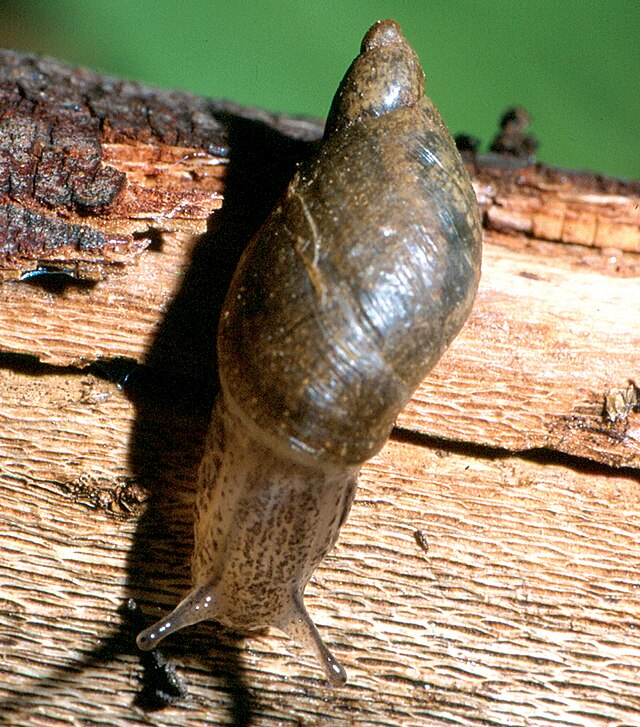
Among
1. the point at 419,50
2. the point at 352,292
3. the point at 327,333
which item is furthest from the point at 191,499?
the point at 419,50

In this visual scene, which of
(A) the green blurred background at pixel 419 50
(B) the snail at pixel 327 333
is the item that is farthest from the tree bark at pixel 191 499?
(A) the green blurred background at pixel 419 50

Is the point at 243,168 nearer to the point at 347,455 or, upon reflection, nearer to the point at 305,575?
the point at 347,455

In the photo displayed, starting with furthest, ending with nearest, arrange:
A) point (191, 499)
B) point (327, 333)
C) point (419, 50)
→ point (419, 50), point (191, 499), point (327, 333)

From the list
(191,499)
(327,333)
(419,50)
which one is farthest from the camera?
(419,50)

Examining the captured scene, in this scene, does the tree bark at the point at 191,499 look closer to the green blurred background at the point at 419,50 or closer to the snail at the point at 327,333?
the snail at the point at 327,333

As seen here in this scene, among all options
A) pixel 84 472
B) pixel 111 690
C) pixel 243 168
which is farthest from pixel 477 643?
pixel 243 168

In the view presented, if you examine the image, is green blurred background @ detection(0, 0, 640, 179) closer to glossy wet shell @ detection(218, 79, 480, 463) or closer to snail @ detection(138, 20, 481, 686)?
snail @ detection(138, 20, 481, 686)

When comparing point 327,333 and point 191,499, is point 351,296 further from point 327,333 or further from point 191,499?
point 191,499
